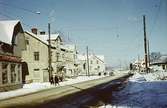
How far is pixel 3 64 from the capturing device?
3697 cm

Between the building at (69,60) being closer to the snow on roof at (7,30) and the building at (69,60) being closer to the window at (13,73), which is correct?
the snow on roof at (7,30)

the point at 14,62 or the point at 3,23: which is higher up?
the point at 3,23

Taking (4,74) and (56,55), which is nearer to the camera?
(4,74)

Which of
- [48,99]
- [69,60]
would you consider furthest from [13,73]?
[69,60]

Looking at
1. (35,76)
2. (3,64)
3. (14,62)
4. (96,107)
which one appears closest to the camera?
(96,107)

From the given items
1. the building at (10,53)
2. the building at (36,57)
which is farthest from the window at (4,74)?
the building at (36,57)

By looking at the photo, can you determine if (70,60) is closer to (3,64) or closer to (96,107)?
(3,64)

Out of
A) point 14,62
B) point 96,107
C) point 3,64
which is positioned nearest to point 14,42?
point 14,62

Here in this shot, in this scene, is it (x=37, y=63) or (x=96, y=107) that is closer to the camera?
(x=96, y=107)

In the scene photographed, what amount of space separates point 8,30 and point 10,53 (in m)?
3.09

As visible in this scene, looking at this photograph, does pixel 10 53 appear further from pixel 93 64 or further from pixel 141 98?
pixel 93 64

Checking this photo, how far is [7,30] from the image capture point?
41.0 meters

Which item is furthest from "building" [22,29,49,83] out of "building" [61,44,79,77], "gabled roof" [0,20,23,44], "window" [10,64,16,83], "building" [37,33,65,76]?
"window" [10,64,16,83]

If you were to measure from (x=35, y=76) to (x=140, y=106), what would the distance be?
49.2 m
